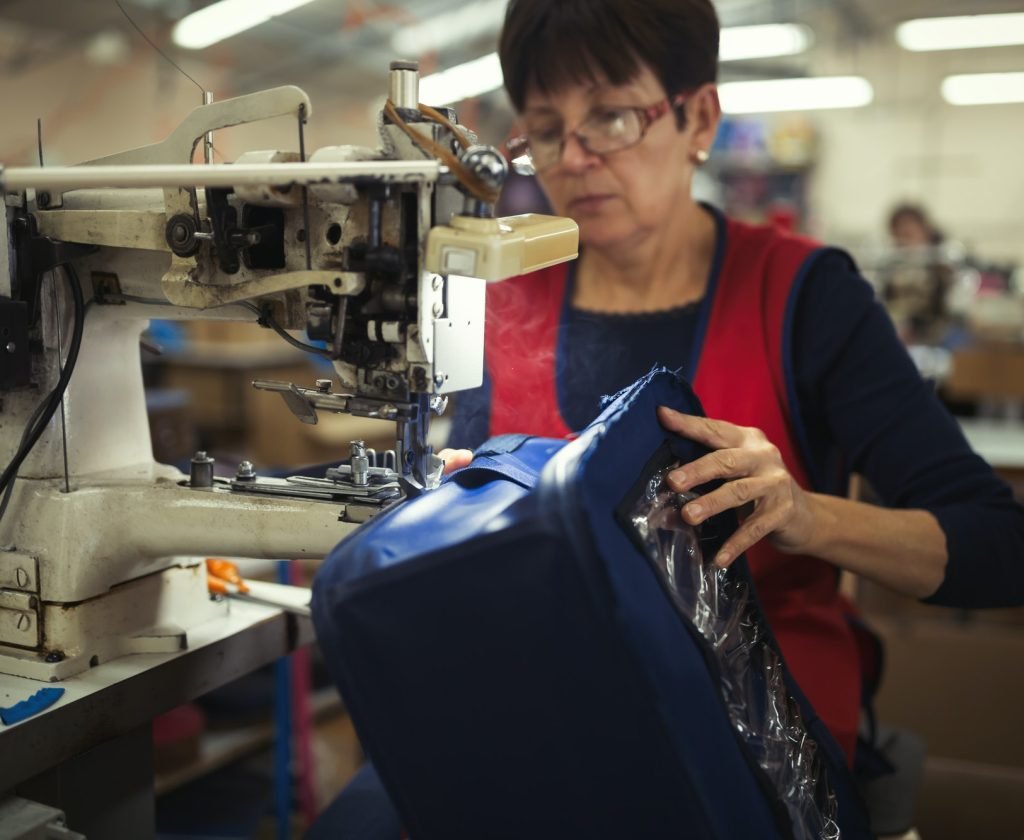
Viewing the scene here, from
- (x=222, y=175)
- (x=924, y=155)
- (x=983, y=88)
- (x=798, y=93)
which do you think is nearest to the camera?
(x=222, y=175)

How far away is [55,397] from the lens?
89cm

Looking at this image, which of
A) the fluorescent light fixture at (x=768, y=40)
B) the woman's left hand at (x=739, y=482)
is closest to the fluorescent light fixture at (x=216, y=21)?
the woman's left hand at (x=739, y=482)

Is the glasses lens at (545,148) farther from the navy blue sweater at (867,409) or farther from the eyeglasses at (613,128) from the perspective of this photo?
the navy blue sweater at (867,409)

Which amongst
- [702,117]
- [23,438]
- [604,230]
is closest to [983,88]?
[702,117]

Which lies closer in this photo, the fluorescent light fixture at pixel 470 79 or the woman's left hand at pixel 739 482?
the woman's left hand at pixel 739 482

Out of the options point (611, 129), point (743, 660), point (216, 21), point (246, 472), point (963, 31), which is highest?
point (963, 31)

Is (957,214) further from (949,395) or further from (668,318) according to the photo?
(668,318)

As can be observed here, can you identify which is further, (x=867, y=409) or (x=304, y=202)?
(x=867, y=409)

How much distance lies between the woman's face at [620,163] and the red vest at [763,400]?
13 cm

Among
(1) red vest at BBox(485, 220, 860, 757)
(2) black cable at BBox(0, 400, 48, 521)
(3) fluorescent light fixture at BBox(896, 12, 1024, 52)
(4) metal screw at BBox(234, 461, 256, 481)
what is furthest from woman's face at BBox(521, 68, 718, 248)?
(3) fluorescent light fixture at BBox(896, 12, 1024, 52)

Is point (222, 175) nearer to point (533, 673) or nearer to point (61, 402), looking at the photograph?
point (61, 402)

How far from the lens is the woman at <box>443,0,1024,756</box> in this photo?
1.01 metres

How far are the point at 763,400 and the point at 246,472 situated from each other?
55 cm

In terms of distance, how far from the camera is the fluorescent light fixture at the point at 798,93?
21.1ft
